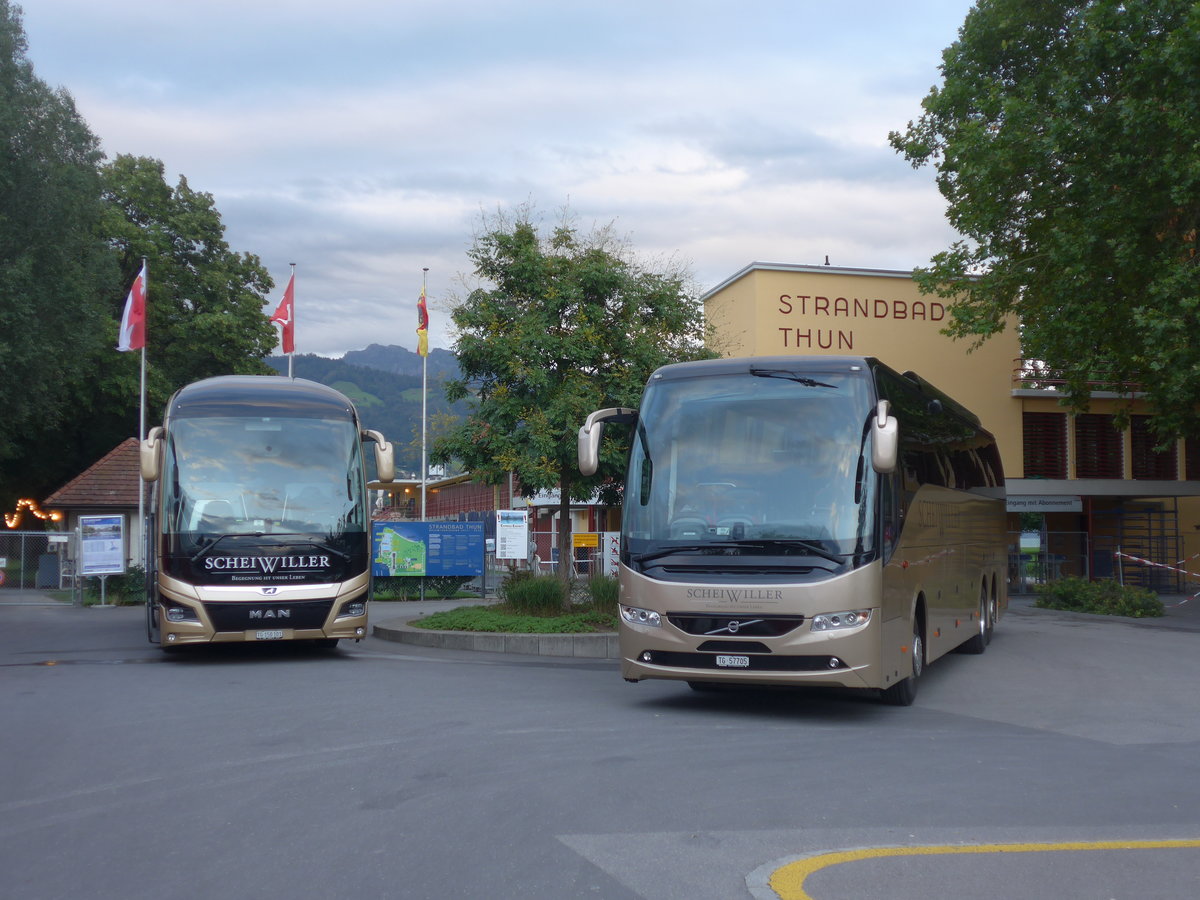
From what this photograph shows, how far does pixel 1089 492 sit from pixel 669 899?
36.7m

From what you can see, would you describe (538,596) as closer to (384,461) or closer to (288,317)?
(384,461)

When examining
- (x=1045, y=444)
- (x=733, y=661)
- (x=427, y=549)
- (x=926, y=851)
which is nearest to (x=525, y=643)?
(x=733, y=661)

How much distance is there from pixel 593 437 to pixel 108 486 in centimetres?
3199

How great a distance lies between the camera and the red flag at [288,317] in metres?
33.0

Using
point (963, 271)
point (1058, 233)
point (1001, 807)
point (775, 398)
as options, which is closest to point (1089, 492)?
point (963, 271)

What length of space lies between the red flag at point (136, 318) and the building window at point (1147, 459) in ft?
101

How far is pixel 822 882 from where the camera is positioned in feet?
17.3

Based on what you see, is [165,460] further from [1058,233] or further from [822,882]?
[1058,233]

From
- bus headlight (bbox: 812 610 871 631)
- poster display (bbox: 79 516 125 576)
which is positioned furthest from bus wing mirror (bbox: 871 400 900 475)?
poster display (bbox: 79 516 125 576)

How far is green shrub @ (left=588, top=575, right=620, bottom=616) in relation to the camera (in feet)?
59.9

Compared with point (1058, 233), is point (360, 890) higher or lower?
lower

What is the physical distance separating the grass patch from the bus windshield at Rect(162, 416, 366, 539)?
3055 millimetres

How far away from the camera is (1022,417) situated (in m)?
38.9

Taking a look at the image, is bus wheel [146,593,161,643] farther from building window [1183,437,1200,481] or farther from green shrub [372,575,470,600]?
building window [1183,437,1200,481]
